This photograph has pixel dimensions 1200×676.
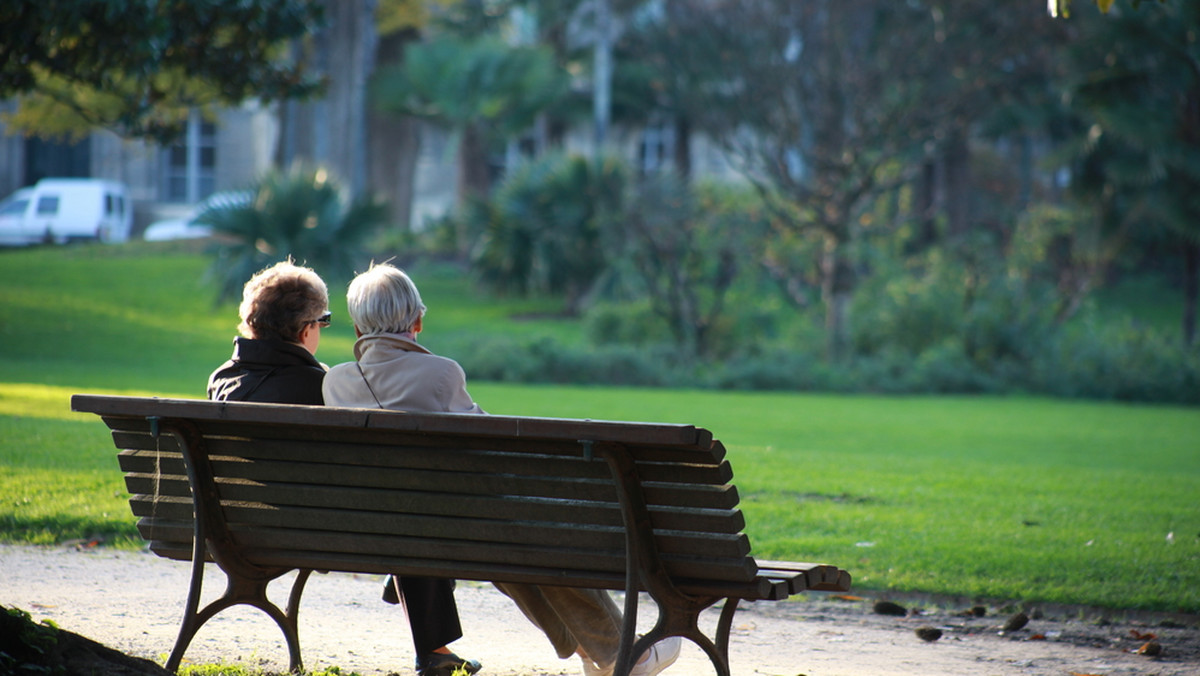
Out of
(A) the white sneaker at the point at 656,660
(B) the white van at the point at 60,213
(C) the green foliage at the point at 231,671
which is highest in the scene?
(B) the white van at the point at 60,213

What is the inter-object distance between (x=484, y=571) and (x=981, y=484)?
5741 mm

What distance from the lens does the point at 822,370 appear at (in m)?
17.5

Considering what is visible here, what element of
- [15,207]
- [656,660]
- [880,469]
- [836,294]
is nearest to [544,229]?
[836,294]

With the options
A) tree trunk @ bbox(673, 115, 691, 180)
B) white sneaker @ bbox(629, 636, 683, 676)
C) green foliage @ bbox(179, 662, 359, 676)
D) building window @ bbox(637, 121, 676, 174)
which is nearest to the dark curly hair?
green foliage @ bbox(179, 662, 359, 676)

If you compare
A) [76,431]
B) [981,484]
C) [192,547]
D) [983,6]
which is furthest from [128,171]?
[192,547]

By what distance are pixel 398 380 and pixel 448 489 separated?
38 cm

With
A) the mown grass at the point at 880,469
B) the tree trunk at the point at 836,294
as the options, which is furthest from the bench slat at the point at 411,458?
the tree trunk at the point at 836,294

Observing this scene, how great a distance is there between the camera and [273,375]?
4152 mm

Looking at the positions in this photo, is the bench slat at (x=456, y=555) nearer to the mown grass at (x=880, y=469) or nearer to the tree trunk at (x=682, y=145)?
the mown grass at (x=880, y=469)

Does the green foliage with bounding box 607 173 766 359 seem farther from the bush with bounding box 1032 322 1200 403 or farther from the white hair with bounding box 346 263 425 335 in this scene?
the white hair with bounding box 346 263 425 335

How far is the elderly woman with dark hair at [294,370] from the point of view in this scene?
4.11 meters

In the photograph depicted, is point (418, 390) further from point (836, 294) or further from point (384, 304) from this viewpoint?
point (836, 294)

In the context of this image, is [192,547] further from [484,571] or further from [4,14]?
[4,14]

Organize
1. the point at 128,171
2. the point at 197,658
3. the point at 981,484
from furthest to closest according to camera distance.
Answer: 1. the point at 128,171
2. the point at 981,484
3. the point at 197,658
